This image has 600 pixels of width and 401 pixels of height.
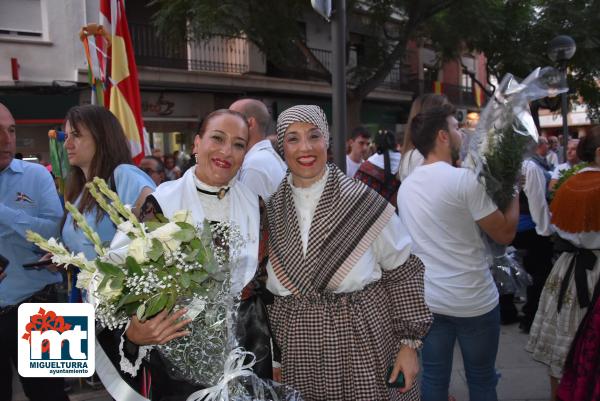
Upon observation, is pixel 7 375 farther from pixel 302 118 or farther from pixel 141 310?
pixel 302 118

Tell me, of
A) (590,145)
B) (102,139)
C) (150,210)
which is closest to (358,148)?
(590,145)

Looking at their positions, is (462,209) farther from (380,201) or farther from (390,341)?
(390,341)

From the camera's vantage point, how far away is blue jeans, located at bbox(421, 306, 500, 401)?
2.66m

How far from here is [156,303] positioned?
1.48 metres

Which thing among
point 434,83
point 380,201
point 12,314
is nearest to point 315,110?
point 380,201

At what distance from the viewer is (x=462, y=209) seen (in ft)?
8.47

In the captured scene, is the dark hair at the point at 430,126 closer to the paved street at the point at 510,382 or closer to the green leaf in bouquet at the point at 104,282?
the green leaf in bouquet at the point at 104,282

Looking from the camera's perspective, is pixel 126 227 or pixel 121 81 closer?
pixel 126 227

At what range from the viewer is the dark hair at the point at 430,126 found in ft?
9.16

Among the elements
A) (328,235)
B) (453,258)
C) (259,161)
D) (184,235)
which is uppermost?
(259,161)

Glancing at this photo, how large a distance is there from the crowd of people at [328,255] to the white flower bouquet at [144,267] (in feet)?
0.29

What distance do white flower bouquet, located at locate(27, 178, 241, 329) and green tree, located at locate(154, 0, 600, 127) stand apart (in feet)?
36.8

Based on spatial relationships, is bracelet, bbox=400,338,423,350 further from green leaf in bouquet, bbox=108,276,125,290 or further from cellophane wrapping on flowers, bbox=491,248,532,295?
cellophane wrapping on flowers, bbox=491,248,532,295

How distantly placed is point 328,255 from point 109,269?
91cm
